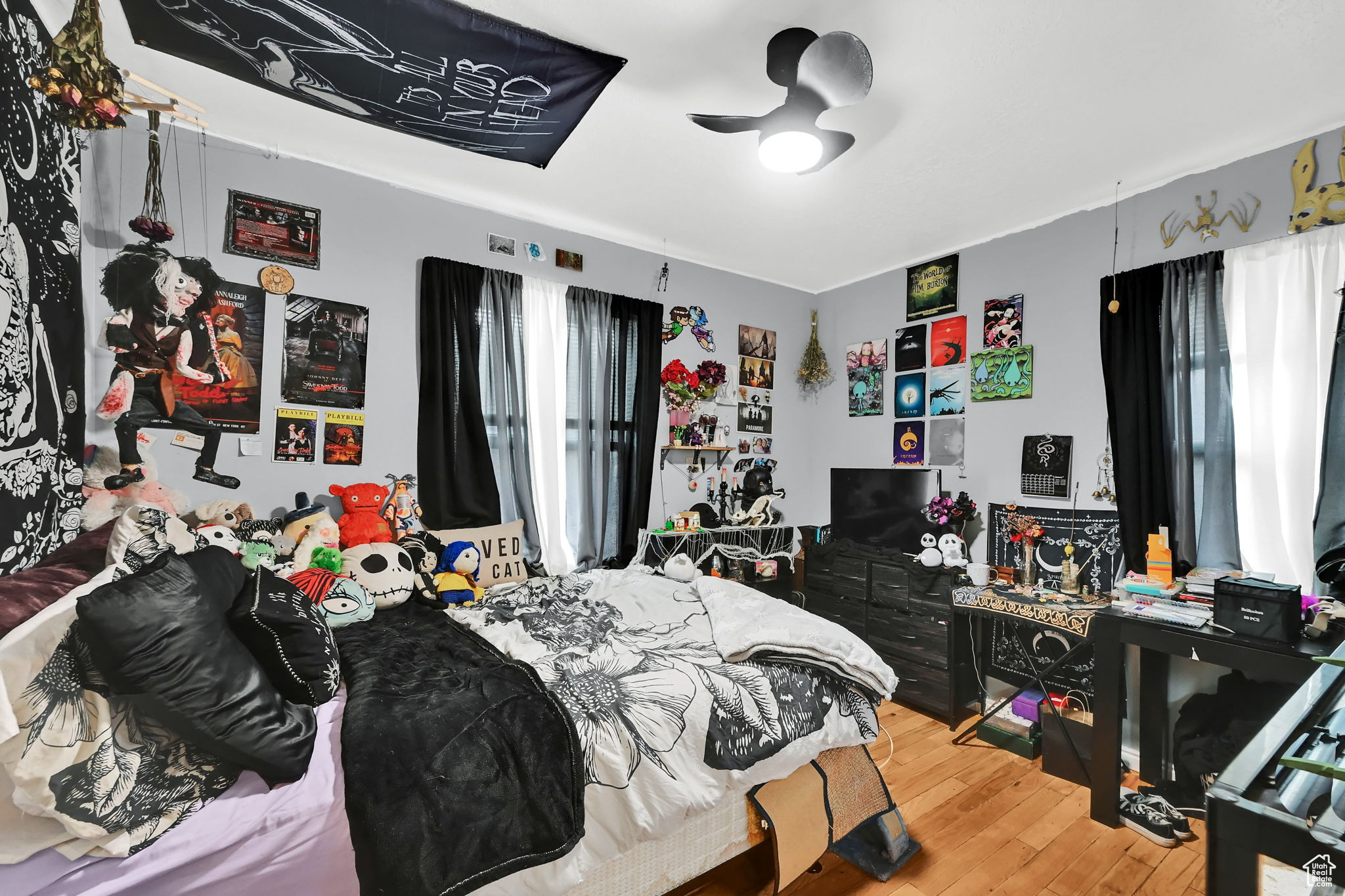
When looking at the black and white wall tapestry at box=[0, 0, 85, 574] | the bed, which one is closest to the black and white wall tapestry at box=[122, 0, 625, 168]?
the black and white wall tapestry at box=[0, 0, 85, 574]

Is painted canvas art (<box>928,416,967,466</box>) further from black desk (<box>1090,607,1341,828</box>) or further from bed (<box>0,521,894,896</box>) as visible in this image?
bed (<box>0,521,894,896</box>)

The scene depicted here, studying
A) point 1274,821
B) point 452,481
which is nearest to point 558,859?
point 1274,821

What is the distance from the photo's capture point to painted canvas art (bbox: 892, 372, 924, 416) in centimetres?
371

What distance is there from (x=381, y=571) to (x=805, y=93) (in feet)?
8.11

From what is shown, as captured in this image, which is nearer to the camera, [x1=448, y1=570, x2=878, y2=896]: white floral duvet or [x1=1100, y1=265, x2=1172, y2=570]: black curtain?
[x1=448, y1=570, x2=878, y2=896]: white floral duvet

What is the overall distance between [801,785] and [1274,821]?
4.41 ft

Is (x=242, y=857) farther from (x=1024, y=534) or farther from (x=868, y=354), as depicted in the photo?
(x=868, y=354)

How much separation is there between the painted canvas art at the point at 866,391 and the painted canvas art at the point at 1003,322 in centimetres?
77

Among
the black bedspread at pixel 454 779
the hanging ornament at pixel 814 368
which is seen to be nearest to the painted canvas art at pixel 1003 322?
the hanging ornament at pixel 814 368

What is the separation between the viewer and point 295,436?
2.63 metres

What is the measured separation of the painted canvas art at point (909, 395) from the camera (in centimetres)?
371

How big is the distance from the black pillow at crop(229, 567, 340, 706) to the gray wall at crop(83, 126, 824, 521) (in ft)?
4.09

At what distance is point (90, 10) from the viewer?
1445 millimetres

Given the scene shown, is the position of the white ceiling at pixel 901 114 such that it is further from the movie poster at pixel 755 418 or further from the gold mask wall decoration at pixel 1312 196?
the movie poster at pixel 755 418
